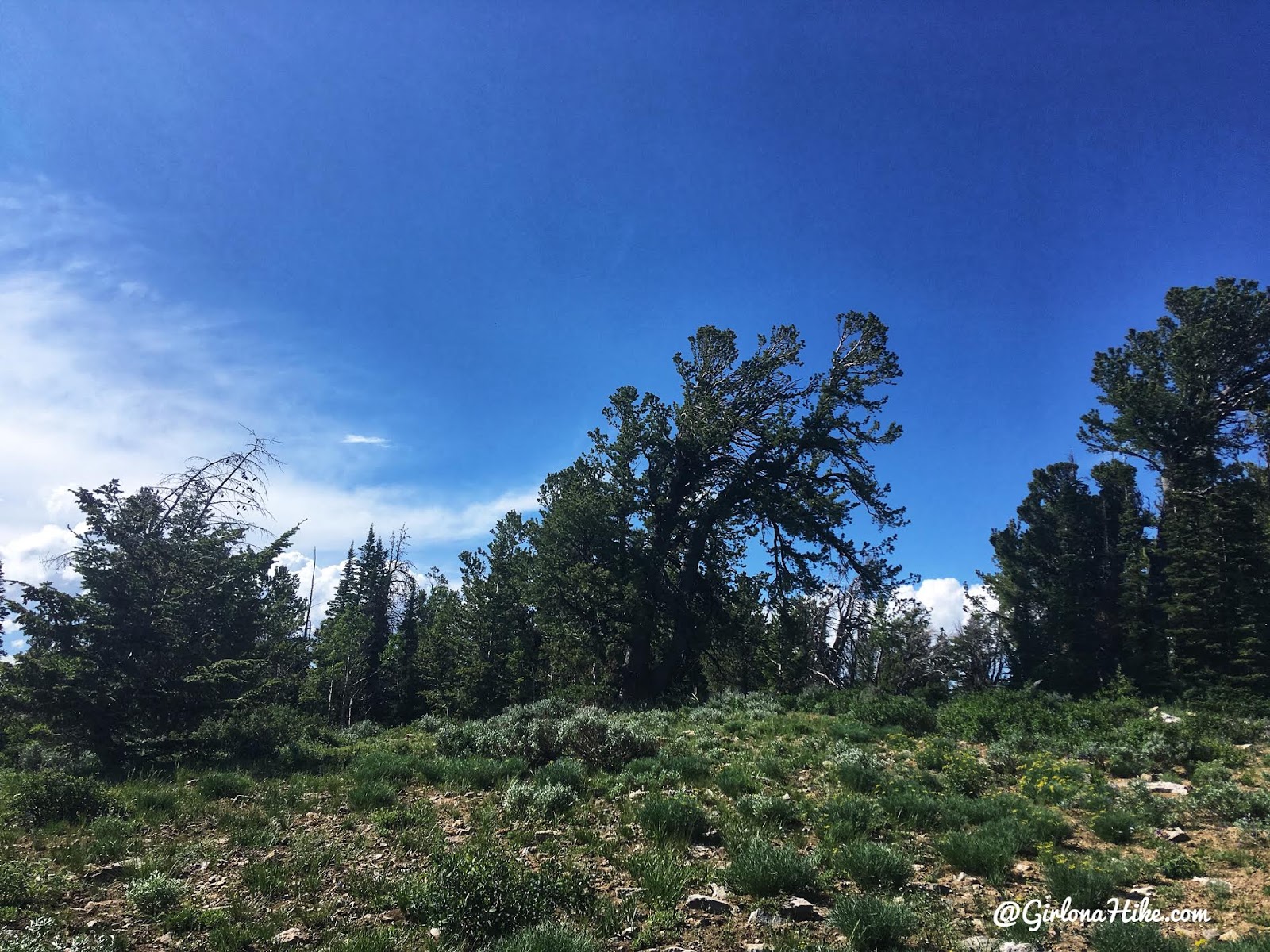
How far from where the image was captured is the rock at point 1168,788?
8.39 meters

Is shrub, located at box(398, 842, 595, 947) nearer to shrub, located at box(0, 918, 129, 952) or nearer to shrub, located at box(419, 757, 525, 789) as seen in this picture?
shrub, located at box(0, 918, 129, 952)

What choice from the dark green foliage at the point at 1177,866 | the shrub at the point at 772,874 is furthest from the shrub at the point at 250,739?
the dark green foliage at the point at 1177,866

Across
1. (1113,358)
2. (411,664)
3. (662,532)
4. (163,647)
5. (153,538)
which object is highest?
(1113,358)

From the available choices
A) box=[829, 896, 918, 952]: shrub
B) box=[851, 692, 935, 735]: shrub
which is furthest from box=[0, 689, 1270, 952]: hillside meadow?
box=[851, 692, 935, 735]: shrub

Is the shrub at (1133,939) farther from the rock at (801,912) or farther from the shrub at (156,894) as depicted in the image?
the shrub at (156,894)

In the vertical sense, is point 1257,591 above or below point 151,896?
above

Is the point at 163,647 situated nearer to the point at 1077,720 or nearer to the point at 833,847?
the point at 833,847

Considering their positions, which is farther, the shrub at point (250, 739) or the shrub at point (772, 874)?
the shrub at point (250, 739)

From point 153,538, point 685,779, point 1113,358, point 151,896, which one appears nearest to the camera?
point 151,896

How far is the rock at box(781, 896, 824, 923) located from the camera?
17.3ft

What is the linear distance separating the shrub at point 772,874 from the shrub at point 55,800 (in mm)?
8776

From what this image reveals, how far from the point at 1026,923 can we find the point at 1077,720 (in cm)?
1045

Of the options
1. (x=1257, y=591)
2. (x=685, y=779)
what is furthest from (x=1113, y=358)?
(x=685, y=779)

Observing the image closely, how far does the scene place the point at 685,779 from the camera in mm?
9664
